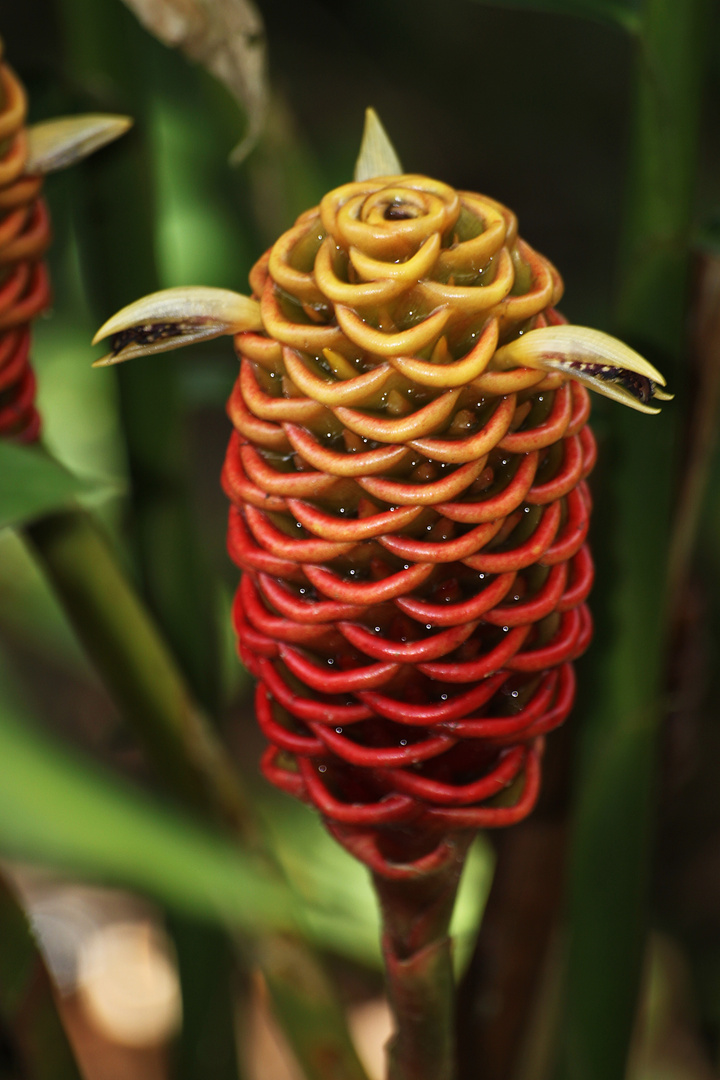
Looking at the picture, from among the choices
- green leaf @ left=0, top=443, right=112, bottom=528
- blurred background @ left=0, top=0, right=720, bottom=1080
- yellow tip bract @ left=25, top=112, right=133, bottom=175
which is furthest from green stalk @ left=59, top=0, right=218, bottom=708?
green leaf @ left=0, top=443, right=112, bottom=528

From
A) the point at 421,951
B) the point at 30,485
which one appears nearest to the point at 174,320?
the point at 30,485

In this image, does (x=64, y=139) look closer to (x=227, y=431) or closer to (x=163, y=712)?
(x=163, y=712)

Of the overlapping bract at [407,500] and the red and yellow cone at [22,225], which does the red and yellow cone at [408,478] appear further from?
the red and yellow cone at [22,225]

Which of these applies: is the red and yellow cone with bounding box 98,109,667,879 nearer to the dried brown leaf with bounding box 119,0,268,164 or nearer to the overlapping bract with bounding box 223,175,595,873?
the overlapping bract with bounding box 223,175,595,873

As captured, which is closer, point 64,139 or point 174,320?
point 174,320

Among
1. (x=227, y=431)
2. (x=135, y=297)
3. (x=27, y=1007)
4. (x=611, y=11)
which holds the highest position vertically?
(x=611, y=11)

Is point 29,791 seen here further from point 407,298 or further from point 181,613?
point 407,298

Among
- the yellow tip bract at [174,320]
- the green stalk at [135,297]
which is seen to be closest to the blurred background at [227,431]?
the green stalk at [135,297]

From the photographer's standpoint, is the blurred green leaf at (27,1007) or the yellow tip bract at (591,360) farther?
the blurred green leaf at (27,1007)
